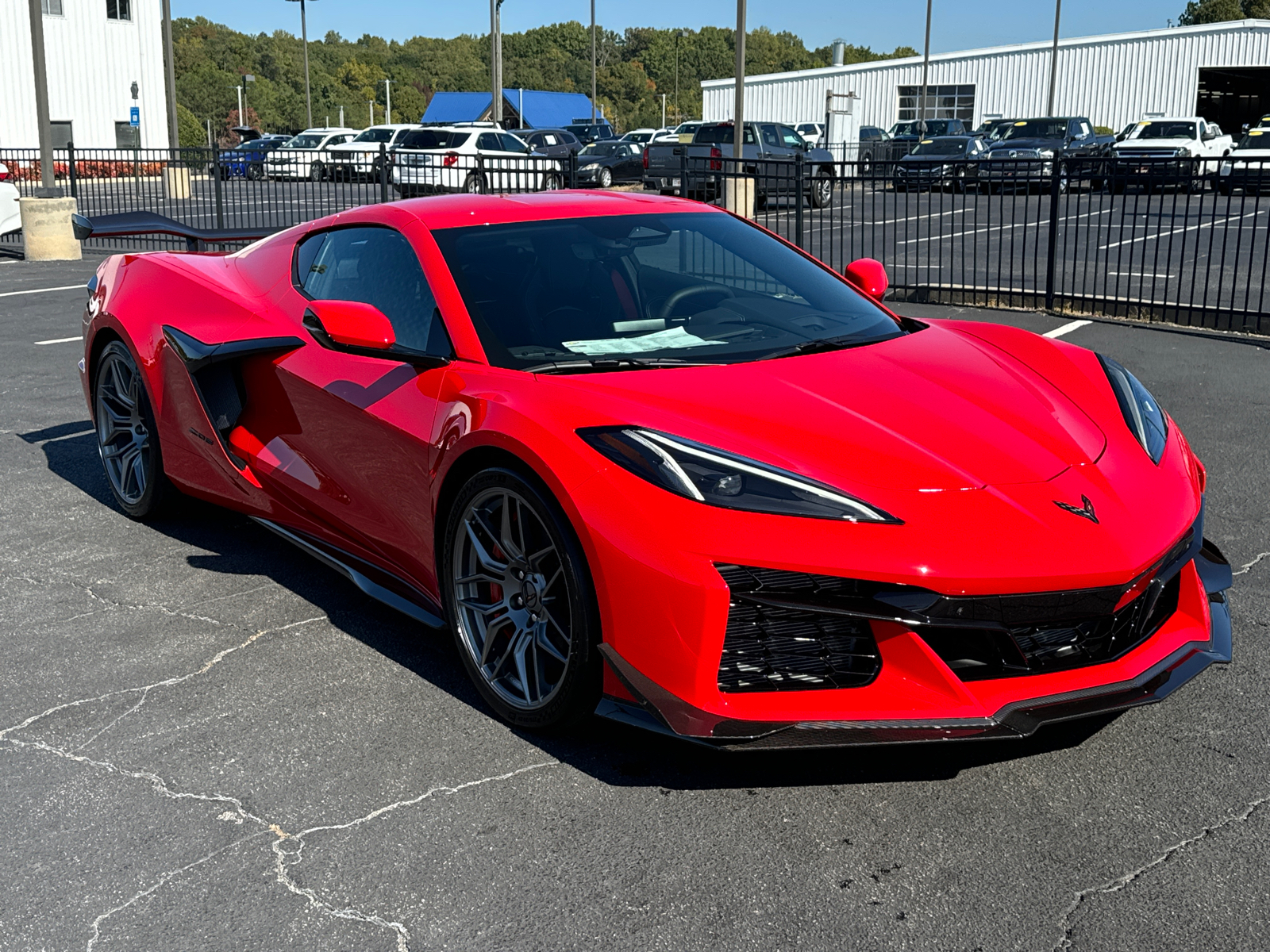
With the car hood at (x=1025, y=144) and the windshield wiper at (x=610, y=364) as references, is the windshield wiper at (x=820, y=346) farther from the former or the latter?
the car hood at (x=1025, y=144)

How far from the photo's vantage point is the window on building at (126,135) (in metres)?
44.0

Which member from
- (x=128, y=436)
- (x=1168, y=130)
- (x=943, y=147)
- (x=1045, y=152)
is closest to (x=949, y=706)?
(x=128, y=436)

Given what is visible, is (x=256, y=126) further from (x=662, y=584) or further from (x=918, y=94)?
(x=662, y=584)

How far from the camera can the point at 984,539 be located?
289cm

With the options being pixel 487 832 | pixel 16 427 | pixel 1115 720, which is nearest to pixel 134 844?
pixel 487 832

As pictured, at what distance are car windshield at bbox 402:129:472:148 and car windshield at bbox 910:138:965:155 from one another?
13.1 m

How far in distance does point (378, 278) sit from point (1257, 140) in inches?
1265

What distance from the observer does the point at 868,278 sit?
4793 millimetres

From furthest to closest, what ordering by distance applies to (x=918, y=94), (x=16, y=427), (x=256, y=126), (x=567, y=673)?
(x=256, y=126), (x=918, y=94), (x=16, y=427), (x=567, y=673)

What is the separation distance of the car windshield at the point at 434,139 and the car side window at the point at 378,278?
27.0 metres

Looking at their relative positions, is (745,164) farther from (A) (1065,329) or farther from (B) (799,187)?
(A) (1065,329)

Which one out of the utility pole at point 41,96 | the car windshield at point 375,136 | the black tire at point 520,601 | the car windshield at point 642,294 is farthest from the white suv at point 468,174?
the car windshield at point 375,136

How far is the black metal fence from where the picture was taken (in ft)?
37.7

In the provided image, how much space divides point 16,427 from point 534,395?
5028 mm
